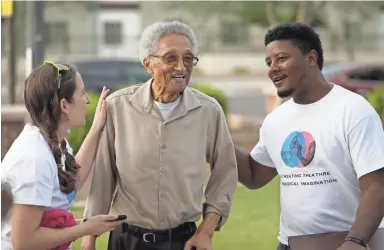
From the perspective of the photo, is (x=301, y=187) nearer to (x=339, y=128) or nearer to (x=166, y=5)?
(x=339, y=128)

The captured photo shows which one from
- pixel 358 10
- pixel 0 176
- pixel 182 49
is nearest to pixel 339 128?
pixel 182 49

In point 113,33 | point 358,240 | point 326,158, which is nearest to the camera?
point 358,240

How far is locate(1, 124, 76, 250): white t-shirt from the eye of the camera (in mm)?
2957

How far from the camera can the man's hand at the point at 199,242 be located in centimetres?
359

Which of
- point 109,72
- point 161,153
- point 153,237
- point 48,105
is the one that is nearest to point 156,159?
point 161,153

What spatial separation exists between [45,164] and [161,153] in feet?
2.28

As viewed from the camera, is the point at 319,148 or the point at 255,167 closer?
the point at 319,148

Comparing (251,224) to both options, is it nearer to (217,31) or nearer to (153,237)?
(153,237)

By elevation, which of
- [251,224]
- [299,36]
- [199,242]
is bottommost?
[251,224]

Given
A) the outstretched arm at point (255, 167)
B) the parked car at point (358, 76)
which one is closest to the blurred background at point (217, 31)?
the parked car at point (358, 76)

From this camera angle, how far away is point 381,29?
40781 mm

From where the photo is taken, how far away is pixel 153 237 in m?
3.58

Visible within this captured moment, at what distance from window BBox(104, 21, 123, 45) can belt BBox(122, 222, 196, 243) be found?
121ft

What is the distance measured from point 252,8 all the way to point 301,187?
3659 centimetres
